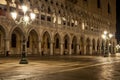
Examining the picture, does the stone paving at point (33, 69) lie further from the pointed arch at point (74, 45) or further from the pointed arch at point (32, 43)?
the pointed arch at point (74, 45)

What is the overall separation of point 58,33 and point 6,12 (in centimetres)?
1392

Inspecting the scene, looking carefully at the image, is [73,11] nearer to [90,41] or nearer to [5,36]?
[90,41]

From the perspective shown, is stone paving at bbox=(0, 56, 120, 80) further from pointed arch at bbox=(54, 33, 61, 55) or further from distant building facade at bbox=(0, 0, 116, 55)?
pointed arch at bbox=(54, 33, 61, 55)

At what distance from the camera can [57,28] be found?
4609cm

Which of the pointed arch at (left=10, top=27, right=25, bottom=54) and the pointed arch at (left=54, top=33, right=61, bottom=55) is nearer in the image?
the pointed arch at (left=10, top=27, right=25, bottom=54)

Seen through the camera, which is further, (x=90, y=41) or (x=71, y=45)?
(x=90, y=41)

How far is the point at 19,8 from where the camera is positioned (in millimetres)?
36938

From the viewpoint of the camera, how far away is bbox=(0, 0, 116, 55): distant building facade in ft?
117

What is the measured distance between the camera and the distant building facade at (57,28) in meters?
35.8

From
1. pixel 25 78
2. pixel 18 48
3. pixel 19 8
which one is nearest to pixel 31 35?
pixel 18 48

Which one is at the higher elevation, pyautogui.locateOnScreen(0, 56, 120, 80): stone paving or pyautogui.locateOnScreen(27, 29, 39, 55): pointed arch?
pyautogui.locateOnScreen(27, 29, 39, 55): pointed arch

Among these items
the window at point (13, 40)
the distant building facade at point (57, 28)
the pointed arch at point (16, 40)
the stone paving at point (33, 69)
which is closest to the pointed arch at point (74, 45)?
the distant building facade at point (57, 28)

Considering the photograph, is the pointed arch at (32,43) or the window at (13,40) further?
the pointed arch at (32,43)

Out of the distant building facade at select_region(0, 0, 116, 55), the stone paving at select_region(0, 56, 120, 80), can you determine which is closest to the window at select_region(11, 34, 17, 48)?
the distant building facade at select_region(0, 0, 116, 55)
